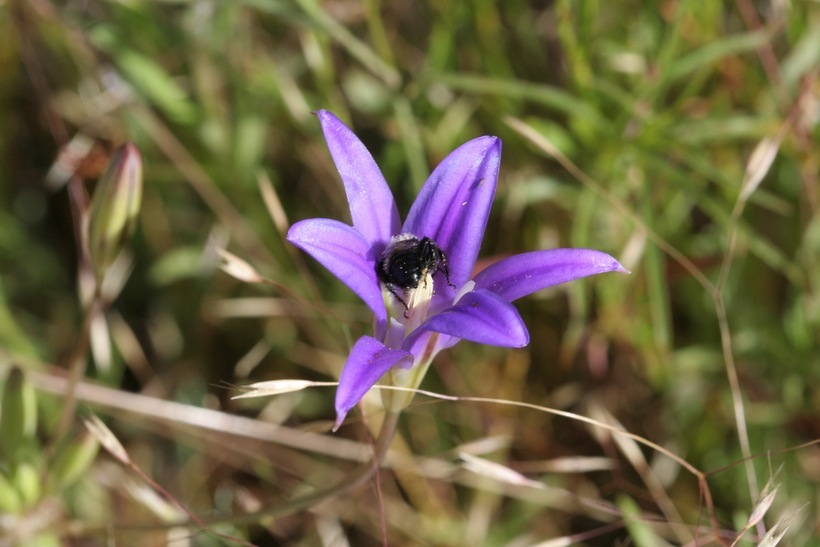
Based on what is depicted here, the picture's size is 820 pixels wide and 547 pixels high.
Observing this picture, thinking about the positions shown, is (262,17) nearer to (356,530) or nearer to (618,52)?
(618,52)

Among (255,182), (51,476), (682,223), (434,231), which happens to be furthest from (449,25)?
(51,476)

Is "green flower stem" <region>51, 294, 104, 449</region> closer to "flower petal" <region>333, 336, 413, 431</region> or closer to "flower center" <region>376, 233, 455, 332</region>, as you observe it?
"flower center" <region>376, 233, 455, 332</region>

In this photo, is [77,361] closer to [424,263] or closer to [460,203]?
[424,263]

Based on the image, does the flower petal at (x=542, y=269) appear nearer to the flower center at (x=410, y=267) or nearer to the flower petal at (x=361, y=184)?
the flower center at (x=410, y=267)

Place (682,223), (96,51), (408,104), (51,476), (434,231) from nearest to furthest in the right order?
(434,231) < (51,476) < (408,104) < (682,223) < (96,51)

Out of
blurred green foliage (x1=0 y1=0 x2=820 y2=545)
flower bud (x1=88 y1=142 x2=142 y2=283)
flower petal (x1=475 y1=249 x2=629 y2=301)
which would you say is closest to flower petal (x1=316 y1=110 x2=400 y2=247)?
flower petal (x1=475 y1=249 x2=629 y2=301)

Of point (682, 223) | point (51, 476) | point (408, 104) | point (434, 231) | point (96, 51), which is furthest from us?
point (96, 51)

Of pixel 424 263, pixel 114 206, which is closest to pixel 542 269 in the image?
pixel 424 263
